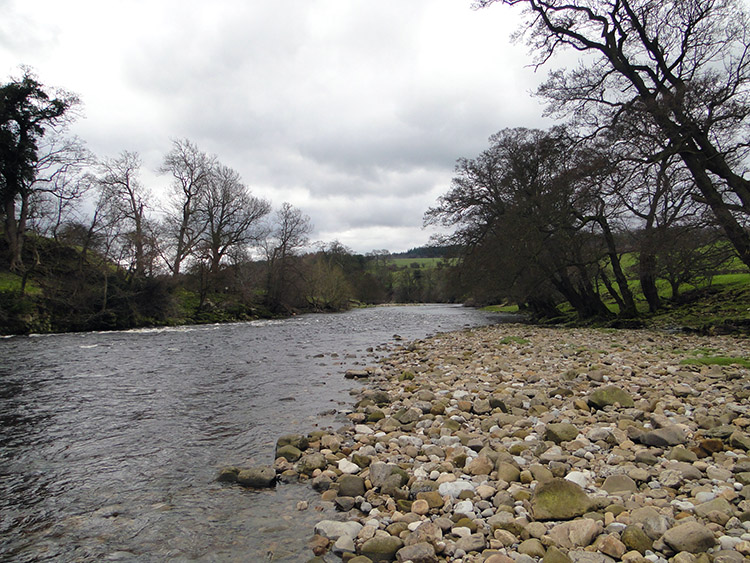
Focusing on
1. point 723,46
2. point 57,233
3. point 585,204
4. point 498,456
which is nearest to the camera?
point 498,456

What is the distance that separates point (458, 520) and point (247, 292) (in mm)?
39790

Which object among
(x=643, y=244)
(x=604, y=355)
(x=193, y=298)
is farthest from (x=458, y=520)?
(x=193, y=298)

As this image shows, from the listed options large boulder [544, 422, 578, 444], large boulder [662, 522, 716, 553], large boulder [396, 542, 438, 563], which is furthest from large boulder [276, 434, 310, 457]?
large boulder [662, 522, 716, 553]

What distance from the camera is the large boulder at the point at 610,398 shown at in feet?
20.7

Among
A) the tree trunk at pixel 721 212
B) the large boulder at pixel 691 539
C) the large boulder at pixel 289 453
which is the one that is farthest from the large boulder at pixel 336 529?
the tree trunk at pixel 721 212

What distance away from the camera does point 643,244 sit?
1380 cm

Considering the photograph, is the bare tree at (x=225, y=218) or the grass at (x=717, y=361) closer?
the grass at (x=717, y=361)

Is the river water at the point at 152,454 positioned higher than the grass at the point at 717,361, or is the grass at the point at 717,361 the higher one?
the grass at the point at 717,361

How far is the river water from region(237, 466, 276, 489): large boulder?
0.14 m

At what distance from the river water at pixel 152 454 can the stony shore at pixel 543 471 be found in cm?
48

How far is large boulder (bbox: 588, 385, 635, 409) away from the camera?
6.30m

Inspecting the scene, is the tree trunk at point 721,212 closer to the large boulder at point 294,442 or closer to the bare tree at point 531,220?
the bare tree at point 531,220

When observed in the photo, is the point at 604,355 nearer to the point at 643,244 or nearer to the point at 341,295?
the point at 643,244

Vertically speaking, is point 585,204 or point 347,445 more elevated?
point 585,204
